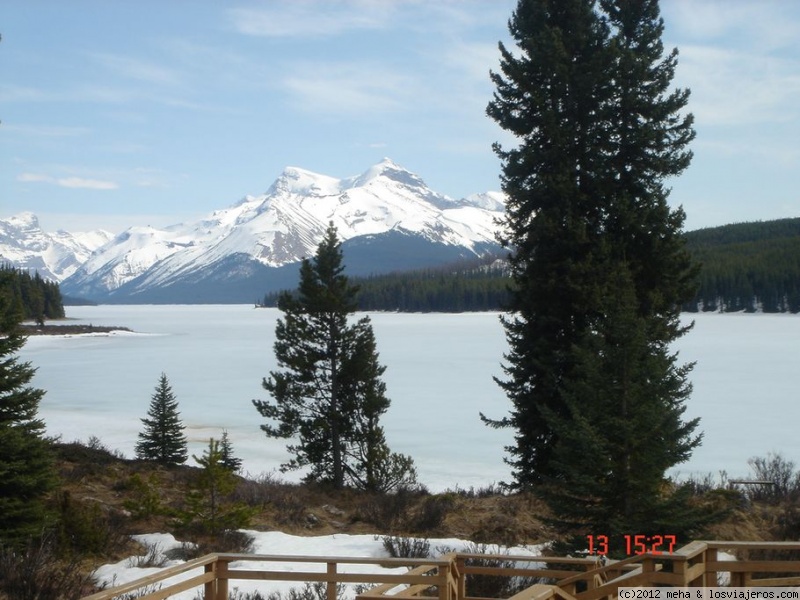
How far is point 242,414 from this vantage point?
3350 centimetres

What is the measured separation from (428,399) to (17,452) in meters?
24.8

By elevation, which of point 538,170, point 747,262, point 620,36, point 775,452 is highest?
point 747,262

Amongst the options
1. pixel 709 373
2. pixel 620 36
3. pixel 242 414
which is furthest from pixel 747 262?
pixel 620 36

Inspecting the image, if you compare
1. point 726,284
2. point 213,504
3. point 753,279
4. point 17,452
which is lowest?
point 213,504

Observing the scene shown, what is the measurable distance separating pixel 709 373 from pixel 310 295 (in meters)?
25.0

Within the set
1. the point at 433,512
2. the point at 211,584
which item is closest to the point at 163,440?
the point at 433,512

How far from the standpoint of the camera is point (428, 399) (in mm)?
36125

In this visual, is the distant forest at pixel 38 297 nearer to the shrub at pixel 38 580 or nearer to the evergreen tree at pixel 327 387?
the evergreen tree at pixel 327 387

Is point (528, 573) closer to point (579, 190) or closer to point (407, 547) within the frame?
point (407, 547)

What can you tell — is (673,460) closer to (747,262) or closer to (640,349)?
(640,349)

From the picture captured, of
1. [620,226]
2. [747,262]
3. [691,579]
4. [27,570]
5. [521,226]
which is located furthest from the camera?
[747,262]

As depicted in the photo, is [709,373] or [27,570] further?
[709,373]

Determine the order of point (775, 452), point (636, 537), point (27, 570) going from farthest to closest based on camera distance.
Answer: point (775, 452)
point (636, 537)
point (27, 570)

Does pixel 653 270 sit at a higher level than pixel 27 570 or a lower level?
higher
